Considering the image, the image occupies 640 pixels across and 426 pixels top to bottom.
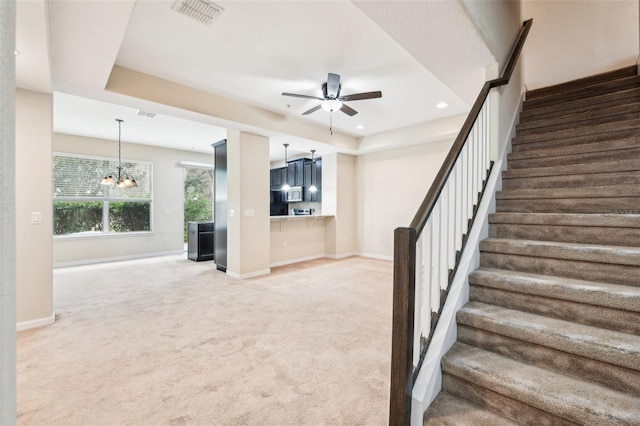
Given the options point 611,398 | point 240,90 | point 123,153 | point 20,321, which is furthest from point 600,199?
point 123,153

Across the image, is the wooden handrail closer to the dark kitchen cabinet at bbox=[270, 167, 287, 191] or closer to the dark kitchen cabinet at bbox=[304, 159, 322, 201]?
the dark kitchen cabinet at bbox=[304, 159, 322, 201]

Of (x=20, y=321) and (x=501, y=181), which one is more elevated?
(x=501, y=181)

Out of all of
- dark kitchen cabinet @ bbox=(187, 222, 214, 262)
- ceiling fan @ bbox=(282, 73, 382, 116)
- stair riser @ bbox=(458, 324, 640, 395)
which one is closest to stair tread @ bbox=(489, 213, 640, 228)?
stair riser @ bbox=(458, 324, 640, 395)

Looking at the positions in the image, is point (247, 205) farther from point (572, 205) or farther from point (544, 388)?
point (544, 388)

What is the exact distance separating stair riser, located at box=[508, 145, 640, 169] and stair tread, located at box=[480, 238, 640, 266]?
101 centimetres

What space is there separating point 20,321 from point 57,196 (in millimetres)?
4069

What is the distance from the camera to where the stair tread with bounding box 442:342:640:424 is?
1163mm

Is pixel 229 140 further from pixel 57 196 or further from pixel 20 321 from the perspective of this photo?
pixel 57 196

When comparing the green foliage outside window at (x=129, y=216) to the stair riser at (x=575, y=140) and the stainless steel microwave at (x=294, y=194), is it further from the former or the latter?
the stair riser at (x=575, y=140)

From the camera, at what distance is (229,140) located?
490 centimetres

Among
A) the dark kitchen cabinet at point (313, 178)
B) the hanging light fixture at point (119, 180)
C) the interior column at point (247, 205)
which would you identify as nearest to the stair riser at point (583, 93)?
the interior column at point (247, 205)

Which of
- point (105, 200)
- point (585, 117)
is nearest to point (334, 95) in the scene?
point (585, 117)

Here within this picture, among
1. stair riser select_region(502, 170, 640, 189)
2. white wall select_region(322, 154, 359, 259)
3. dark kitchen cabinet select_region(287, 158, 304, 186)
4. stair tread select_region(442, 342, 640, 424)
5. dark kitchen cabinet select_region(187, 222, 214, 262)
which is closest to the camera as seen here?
stair tread select_region(442, 342, 640, 424)

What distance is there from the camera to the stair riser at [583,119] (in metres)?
2.65
